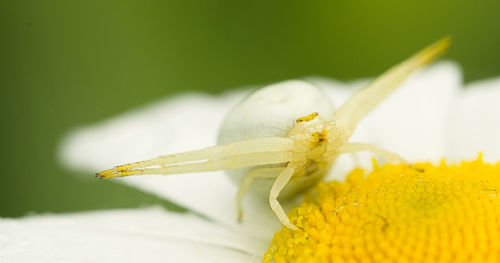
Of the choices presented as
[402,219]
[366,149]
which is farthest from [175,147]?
[402,219]

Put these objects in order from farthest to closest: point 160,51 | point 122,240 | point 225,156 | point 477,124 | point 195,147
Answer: point 160,51 < point 195,147 < point 477,124 < point 122,240 < point 225,156

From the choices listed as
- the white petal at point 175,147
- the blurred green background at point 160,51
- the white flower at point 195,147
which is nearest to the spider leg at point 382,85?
the white flower at point 195,147

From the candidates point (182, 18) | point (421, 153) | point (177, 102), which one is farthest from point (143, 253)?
point (182, 18)

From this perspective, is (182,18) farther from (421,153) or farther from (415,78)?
(421,153)

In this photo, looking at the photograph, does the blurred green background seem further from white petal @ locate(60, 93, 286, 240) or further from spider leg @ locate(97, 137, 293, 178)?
spider leg @ locate(97, 137, 293, 178)

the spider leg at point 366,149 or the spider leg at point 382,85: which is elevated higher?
the spider leg at point 382,85

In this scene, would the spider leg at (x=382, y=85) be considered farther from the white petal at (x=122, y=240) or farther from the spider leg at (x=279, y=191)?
the white petal at (x=122, y=240)

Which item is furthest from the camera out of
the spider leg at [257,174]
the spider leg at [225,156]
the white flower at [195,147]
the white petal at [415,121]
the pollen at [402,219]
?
the white petal at [415,121]

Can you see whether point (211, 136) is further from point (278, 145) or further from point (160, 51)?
Result: point (278, 145)
